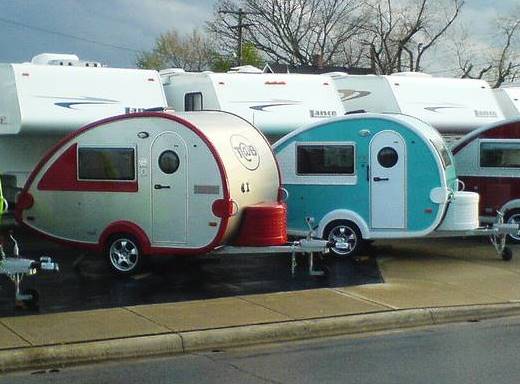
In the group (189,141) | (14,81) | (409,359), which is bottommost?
(409,359)

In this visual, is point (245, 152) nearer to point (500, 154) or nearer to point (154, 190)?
point (154, 190)

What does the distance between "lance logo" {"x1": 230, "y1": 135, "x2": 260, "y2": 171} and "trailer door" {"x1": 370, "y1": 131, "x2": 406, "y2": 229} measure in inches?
86.0

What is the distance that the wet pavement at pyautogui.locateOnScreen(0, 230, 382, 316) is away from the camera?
11.3m

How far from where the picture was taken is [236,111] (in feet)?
59.2

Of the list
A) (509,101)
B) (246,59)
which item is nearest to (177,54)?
(246,59)

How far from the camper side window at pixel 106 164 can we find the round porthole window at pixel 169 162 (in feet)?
1.57

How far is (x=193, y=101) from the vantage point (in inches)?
716

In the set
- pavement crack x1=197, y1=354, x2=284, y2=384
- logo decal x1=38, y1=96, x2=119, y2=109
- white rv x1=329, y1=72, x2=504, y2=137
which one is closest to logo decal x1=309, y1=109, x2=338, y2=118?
white rv x1=329, y1=72, x2=504, y2=137

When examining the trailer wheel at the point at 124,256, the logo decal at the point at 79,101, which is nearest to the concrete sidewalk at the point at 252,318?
the trailer wheel at the point at 124,256

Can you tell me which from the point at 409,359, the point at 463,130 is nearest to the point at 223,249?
the point at 409,359

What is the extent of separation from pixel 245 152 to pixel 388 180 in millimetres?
2687

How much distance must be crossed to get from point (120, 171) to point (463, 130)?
10.5 metres

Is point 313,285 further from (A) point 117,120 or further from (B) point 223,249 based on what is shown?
(A) point 117,120

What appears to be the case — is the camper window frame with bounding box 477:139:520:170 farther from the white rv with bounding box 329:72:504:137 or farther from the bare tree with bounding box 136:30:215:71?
the bare tree with bounding box 136:30:215:71
